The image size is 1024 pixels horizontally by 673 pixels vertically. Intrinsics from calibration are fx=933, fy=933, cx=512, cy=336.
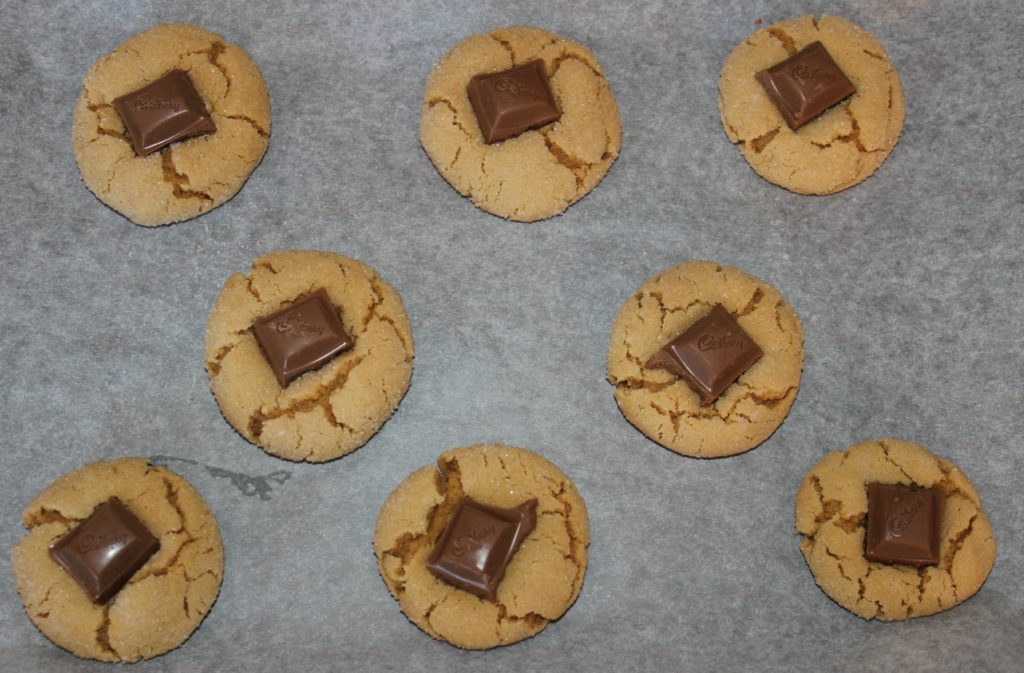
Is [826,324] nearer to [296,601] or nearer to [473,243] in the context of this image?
[473,243]

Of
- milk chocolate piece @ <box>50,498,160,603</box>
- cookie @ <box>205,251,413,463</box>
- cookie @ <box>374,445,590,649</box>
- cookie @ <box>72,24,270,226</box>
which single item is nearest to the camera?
milk chocolate piece @ <box>50,498,160,603</box>

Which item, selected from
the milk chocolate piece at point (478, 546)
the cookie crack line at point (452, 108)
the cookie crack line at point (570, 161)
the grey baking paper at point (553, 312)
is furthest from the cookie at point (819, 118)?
the milk chocolate piece at point (478, 546)

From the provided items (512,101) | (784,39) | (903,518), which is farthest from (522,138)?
(903,518)

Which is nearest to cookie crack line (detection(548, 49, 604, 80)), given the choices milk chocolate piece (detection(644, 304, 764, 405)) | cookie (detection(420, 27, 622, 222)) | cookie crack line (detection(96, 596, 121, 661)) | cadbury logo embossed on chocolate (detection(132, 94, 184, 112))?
cookie (detection(420, 27, 622, 222))

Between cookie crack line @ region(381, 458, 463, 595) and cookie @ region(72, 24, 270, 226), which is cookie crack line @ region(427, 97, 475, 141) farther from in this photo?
cookie crack line @ region(381, 458, 463, 595)

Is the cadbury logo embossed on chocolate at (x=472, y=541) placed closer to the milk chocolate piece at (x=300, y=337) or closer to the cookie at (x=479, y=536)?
the cookie at (x=479, y=536)

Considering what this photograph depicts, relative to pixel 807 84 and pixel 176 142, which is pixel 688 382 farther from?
pixel 176 142

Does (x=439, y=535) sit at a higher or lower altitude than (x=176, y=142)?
lower

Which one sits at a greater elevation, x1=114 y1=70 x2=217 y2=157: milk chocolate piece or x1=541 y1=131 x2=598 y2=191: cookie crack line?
x1=114 y1=70 x2=217 y2=157: milk chocolate piece
